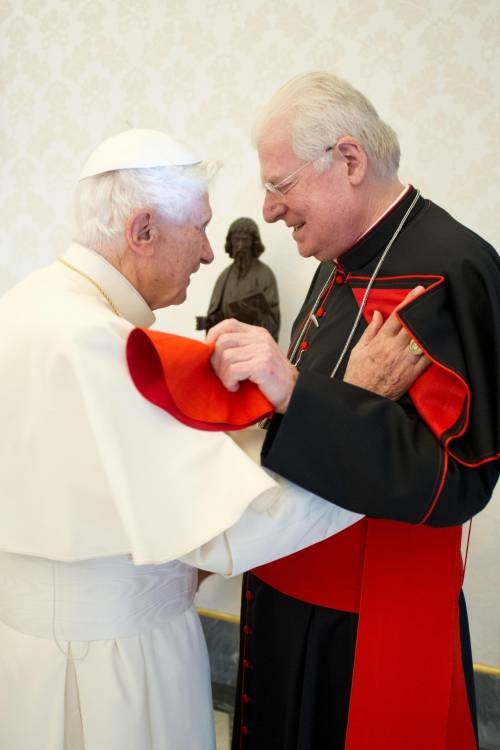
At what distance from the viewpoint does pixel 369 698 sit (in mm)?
1533

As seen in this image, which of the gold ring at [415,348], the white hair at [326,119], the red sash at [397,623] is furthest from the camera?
the white hair at [326,119]

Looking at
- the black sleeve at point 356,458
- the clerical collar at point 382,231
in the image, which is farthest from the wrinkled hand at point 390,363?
the clerical collar at point 382,231

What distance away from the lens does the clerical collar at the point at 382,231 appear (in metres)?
1.67

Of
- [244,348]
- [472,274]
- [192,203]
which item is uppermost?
[192,203]

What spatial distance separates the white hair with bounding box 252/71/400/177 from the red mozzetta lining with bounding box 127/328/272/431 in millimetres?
642

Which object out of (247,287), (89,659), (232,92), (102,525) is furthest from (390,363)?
(232,92)

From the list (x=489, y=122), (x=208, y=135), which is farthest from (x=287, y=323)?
(x=489, y=122)

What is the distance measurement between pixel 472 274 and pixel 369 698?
0.94m

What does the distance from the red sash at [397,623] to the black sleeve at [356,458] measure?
24 cm

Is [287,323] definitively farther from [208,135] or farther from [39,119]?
[39,119]

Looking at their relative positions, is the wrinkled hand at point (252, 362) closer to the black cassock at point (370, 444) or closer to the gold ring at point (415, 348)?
the black cassock at point (370, 444)

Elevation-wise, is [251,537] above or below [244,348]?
below

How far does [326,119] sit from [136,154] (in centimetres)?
46

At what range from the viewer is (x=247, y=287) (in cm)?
325
